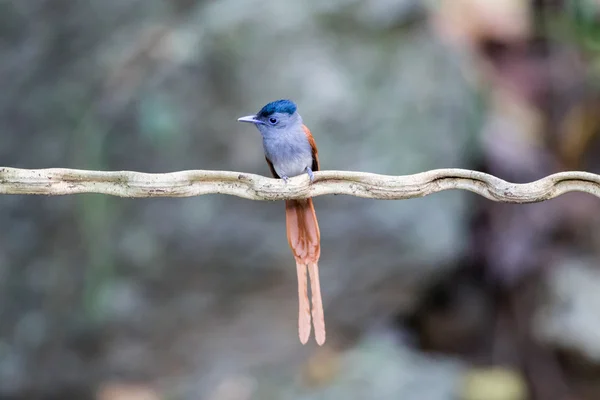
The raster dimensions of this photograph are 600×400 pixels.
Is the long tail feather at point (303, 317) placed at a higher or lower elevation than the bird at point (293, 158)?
lower

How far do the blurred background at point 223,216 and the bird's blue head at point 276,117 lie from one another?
1.50 m

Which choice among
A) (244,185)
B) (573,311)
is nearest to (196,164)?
(573,311)

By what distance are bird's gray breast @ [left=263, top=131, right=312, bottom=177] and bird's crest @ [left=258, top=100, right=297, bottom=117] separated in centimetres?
8

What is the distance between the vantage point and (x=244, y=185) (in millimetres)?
1391

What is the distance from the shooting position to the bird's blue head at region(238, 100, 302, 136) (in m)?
2.39

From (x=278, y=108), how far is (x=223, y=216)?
171cm

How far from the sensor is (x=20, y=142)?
4.01m

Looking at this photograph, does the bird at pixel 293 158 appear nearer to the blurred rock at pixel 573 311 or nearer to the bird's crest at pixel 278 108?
the bird's crest at pixel 278 108

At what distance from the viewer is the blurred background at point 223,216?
13.0 ft

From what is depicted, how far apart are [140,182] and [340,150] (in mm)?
2807

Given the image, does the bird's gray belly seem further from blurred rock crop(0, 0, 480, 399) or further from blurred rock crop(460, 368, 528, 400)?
blurred rock crop(460, 368, 528, 400)

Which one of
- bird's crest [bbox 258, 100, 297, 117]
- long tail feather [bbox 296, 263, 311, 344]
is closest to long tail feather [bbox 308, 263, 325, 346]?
long tail feather [bbox 296, 263, 311, 344]

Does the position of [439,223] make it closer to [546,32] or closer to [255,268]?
[255,268]

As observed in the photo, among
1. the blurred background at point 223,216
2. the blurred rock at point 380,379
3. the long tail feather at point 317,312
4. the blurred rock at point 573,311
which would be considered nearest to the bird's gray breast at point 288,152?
the long tail feather at point 317,312
